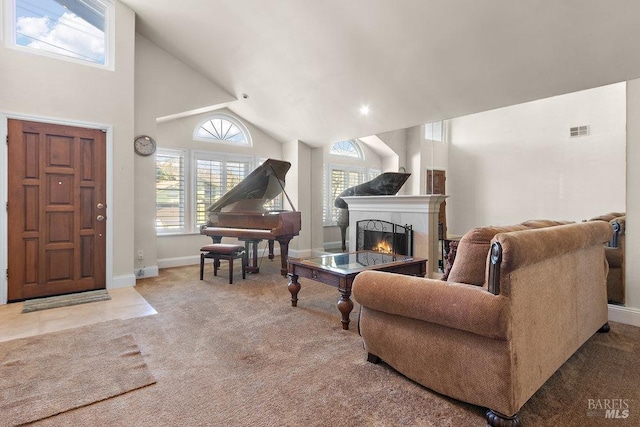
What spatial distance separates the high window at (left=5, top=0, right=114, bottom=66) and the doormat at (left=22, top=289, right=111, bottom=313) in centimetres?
285

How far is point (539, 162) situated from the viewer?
4246 mm

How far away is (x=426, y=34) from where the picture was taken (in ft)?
10.4

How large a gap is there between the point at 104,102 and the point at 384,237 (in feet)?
14.1

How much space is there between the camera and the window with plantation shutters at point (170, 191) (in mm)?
5355

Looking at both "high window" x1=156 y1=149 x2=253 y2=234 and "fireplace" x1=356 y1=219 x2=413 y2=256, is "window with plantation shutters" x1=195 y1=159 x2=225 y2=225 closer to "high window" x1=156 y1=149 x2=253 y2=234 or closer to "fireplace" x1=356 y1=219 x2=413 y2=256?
"high window" x1=156 y1=149 x2=253 y2=234

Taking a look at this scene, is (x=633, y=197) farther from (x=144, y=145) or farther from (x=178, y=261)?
(x=178, y=261)

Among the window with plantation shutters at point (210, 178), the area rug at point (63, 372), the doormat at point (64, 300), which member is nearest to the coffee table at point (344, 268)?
the area rug at point (63, 372)

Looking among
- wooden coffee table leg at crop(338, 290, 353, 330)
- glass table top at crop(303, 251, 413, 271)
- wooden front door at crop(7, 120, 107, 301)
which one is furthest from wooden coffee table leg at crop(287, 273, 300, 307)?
wooden front door at crop(7, 120, 107, 301)

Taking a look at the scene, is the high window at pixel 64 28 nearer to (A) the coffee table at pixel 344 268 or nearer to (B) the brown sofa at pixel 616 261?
(A) the coffee table at pixel 344 268

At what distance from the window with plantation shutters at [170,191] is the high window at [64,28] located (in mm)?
1708

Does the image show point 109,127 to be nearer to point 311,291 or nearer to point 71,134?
point 71,134

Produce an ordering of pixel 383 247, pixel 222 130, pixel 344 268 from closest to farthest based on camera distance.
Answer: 1. pixel 344 268
2. pixel 383 247
3. pixel 222 130

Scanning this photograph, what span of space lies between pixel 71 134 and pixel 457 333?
4.56m

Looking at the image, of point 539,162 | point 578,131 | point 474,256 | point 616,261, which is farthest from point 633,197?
point 474,256
